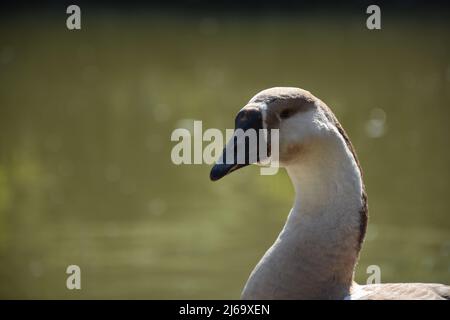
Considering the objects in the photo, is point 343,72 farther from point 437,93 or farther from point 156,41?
point 156,41

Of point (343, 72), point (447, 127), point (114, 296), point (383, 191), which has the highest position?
point (343, 72)

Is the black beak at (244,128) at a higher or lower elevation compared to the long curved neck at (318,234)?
higher

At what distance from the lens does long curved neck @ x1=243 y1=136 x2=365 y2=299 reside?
2.99 m

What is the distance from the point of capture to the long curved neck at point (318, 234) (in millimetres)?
2994

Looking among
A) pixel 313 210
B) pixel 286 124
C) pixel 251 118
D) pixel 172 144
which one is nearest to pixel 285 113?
pixel 286 124

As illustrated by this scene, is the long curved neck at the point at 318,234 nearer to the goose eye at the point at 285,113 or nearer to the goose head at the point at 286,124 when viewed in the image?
the goose head at the point at 286,124

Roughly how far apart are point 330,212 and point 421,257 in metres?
3.85

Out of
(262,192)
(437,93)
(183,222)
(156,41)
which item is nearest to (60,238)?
(183,222)

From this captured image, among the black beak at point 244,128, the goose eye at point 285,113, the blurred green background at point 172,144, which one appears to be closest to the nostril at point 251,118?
the black beak at point 244,128

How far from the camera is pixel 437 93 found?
36.6 feet

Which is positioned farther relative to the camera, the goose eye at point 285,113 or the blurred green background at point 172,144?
the blurred green background at point 172,144

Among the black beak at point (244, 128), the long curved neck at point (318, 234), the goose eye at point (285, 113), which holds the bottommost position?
the long curved neck at point (318, 234)

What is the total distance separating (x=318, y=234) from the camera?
118 inches

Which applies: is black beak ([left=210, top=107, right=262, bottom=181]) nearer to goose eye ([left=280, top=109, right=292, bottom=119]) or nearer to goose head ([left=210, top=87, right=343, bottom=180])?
goose head ([left=210, top=87, right=343, bottom=180])
